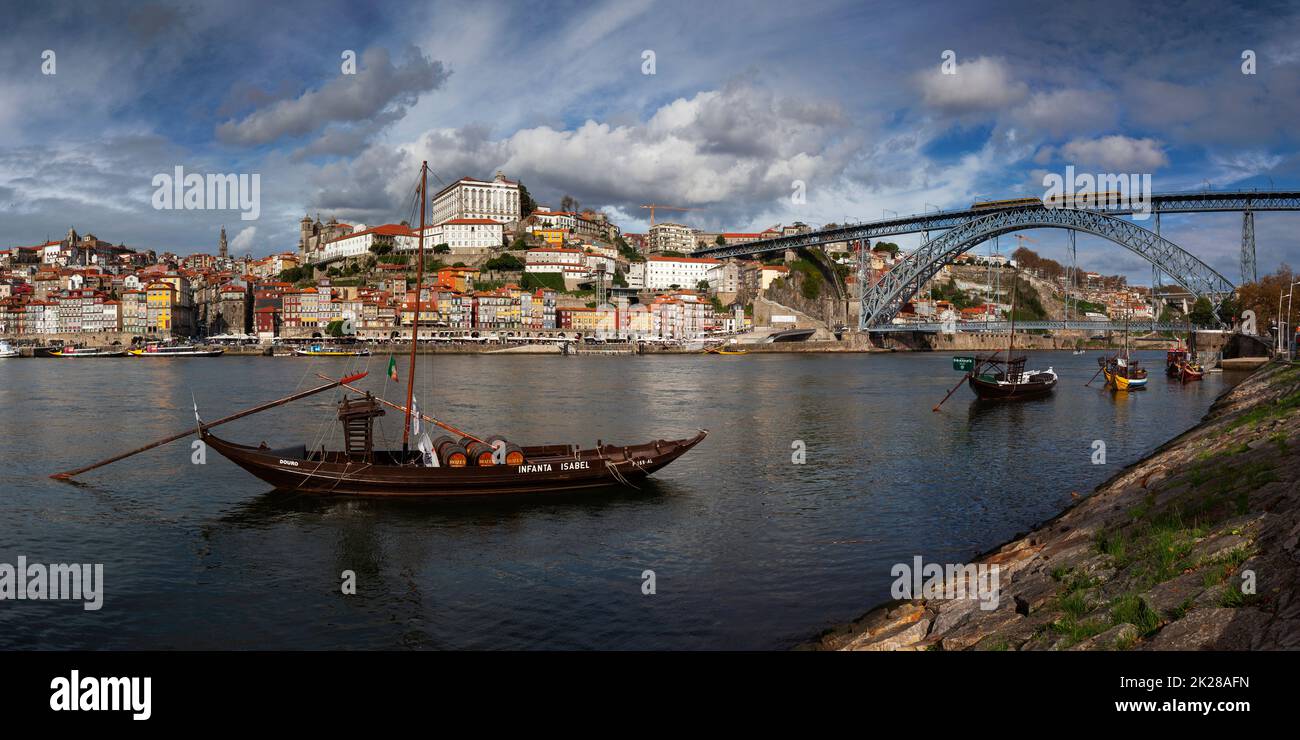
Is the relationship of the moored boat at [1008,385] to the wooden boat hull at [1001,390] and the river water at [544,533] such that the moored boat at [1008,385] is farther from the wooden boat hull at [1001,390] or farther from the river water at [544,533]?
the river water at [544,533]

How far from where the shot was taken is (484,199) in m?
112

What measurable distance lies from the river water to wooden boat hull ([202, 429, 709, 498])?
0.29m

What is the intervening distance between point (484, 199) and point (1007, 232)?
222 feet

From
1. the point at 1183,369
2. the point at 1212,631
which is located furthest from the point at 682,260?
the point at 1212,631

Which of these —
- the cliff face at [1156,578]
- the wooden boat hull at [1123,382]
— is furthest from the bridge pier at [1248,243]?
the cliff face at [1156,578]

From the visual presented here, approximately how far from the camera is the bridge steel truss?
58.7 metres

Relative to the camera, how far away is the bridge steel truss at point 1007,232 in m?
58.7

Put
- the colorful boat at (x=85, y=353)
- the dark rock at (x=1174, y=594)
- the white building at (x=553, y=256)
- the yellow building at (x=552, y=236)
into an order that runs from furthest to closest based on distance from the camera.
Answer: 1. the yellow building at (x=552, y=236)
2. the white building at (x=553, y=256)
3. the colorful boat at (x=85, y=353)
4. the dark rock at (x=1174, y=594)

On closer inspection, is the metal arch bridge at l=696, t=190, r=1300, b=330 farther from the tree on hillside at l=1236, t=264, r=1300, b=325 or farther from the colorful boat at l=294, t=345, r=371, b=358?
the colorful boat at l=294, t=345, r=371, b=358

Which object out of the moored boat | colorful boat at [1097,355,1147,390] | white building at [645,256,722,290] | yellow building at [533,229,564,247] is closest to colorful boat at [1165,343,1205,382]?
colorful boat at [1097,355,1147,390]

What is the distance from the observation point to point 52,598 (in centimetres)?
913

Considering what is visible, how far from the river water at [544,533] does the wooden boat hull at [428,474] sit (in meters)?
0.29

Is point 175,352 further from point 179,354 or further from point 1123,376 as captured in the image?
point 1123,376
